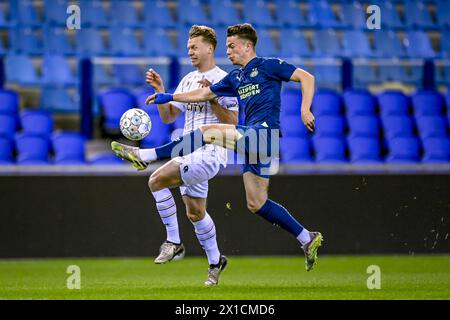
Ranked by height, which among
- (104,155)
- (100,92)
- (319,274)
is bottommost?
(319,274)

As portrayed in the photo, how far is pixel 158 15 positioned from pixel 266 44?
5.92ft

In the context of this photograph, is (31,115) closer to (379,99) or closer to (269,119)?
(379,99)

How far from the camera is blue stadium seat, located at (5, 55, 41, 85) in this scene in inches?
565

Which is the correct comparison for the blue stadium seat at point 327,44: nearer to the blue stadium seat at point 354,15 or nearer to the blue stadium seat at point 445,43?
the blue stadium seat at point 354,15

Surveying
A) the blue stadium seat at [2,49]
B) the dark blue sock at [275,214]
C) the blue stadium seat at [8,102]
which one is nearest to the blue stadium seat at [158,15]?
the blue stadium seat at [2,49]

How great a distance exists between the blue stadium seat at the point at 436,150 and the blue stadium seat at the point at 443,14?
3231 mm

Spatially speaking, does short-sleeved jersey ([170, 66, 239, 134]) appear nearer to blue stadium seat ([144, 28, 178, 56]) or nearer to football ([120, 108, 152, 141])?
football ([120, 108, 152, 141])

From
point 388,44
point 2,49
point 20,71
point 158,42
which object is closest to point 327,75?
point 388,44

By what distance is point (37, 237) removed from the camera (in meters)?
11.9

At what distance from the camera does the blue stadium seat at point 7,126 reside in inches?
506

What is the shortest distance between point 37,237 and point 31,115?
201cm

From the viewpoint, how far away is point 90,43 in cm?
1506

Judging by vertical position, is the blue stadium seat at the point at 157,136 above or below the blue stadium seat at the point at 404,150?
above
